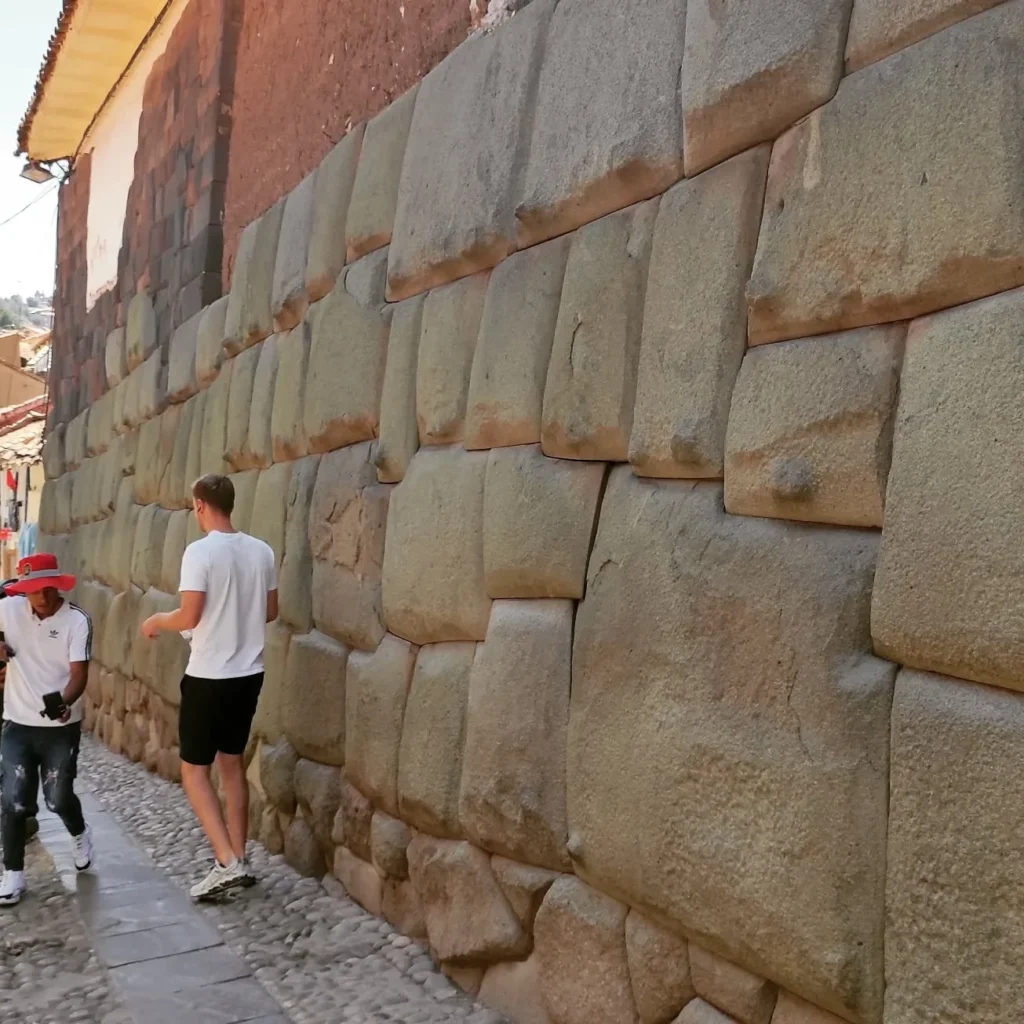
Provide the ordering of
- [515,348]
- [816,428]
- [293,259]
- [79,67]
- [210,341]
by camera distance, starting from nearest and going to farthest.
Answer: [816,428] → [515,348] → [293,259] → [210,341] → [79,67]

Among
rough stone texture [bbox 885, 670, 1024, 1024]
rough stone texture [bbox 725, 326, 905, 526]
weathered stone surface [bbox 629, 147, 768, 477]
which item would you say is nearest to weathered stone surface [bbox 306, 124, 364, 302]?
weathered stone surface [bbox 629, 147, 768, 477]

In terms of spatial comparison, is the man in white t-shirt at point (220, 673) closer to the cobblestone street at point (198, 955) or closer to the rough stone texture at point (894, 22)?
the cobblestone street at point (198, 955)

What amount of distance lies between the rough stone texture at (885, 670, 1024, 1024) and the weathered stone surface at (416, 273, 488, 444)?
1.62 meters

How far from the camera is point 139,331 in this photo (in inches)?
287

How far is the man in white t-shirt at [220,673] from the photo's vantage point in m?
3.64

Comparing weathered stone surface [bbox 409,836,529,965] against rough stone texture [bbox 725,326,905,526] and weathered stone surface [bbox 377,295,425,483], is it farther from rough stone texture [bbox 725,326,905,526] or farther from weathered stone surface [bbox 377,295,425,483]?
rough stone texture [bbox 725,326,905,526]

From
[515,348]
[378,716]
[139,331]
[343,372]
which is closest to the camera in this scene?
[515,348]

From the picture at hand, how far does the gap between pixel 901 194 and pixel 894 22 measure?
0.91ft

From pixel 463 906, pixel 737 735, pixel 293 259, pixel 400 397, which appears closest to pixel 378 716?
pixel 463 906

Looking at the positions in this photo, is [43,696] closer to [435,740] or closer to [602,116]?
[435,740]

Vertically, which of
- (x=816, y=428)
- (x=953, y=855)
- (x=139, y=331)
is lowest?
(x=953, y=855)

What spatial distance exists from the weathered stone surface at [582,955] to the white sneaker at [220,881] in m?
1.47

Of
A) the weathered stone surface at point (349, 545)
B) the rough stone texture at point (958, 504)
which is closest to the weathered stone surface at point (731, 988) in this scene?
the rough stone texture at point (958, 504)

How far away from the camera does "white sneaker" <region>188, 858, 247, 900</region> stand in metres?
3.59
